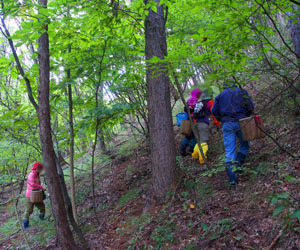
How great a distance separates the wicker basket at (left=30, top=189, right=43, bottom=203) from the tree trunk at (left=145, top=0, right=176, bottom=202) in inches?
158

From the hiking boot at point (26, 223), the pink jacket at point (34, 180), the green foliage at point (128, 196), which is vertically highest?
the pink jacket at point (34, 180)

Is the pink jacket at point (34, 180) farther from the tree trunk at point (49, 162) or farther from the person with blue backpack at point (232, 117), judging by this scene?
the person with blue backpack at point (232, 117)

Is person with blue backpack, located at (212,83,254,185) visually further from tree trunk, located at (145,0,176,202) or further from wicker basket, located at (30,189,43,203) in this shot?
wicker basket, located at (30,189,43,203)

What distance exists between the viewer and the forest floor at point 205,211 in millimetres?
2840

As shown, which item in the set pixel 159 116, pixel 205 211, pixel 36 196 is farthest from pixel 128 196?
pixel 36 196

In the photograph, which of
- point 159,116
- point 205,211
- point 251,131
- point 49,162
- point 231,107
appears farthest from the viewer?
point 159,116

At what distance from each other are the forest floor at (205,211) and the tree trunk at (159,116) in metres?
0.30

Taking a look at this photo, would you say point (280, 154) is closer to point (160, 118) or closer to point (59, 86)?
point (160, 118)

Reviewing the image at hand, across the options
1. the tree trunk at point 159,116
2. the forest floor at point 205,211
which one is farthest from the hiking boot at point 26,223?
the tree trunk at point 159,116

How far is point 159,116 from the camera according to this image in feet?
15.1

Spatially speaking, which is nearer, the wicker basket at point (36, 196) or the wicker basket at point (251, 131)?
the wicker basket at point (251, 131)

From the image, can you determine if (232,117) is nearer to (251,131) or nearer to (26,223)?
(251,131)

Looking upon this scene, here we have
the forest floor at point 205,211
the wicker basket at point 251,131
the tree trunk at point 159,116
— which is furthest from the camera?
the tree trunk at point 159,116

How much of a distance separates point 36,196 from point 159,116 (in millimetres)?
4675
